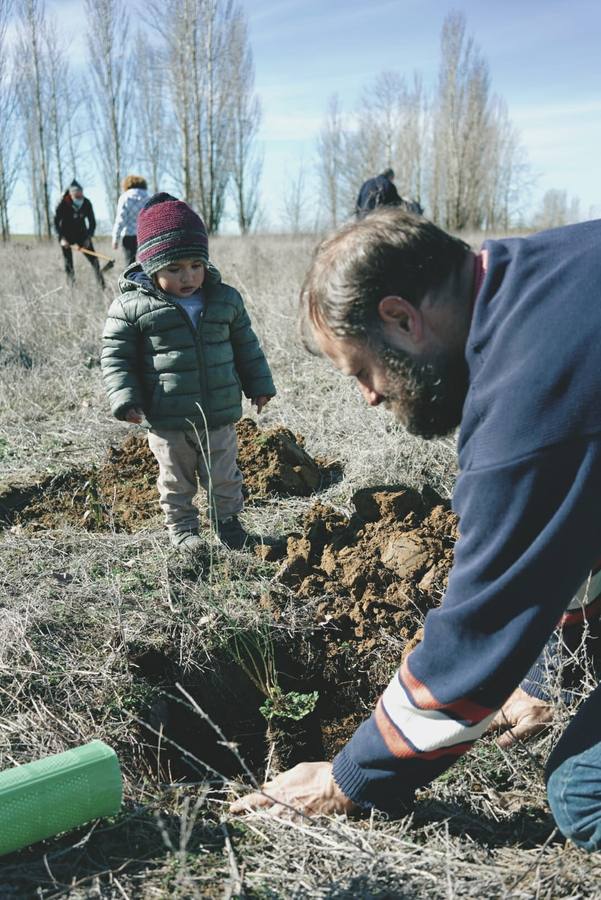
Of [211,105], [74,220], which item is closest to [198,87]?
[211,105]

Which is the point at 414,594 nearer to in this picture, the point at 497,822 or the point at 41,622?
the point at 497,822

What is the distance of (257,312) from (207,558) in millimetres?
5517

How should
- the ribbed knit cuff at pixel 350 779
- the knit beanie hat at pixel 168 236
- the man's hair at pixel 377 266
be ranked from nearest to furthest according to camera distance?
the man's hair at pixel 377 266, the ribbed knit cuff at pixel 350 779, the knit beanie hat at pixel 168 236

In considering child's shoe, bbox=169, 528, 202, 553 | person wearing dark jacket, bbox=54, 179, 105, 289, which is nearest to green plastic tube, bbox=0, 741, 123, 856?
child's shoe, bbox=169, 528, 202, 553

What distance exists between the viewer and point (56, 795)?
196 centimetres

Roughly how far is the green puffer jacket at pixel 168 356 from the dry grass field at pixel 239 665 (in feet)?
1.97

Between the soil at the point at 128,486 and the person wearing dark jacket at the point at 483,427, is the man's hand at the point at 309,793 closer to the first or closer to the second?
the person wearing dark jacket at the point at 483,427

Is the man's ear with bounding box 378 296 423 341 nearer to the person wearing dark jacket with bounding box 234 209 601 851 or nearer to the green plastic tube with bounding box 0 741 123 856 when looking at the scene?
the person wearing dark jacket with bounding box 234 209 601 851

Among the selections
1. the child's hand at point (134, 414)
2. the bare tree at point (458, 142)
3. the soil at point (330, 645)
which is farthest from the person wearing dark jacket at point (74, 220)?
the bare tree at point (458, 142)

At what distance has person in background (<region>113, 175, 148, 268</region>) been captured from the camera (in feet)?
29.8

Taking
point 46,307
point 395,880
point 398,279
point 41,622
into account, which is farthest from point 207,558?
point 46,307

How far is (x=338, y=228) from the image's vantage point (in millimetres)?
1787

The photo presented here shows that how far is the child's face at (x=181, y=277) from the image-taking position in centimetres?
368

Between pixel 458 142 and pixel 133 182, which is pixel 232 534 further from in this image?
pixel 458 142
